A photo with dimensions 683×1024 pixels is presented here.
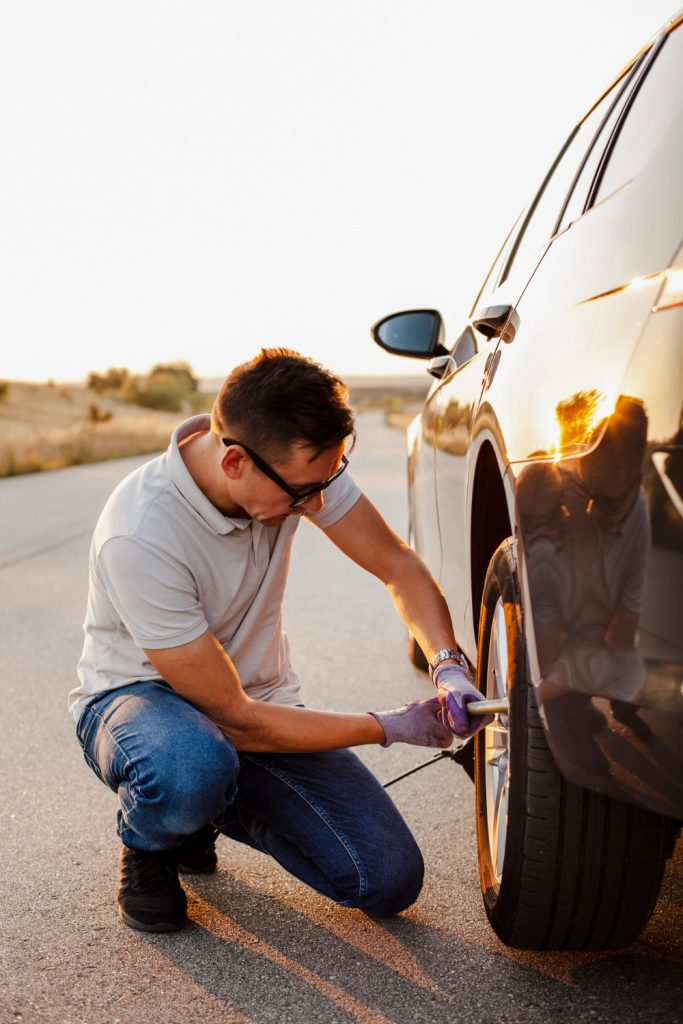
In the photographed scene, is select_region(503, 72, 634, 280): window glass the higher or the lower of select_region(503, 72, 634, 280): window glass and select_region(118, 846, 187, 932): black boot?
the higher

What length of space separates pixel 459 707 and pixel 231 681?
534 millimetres

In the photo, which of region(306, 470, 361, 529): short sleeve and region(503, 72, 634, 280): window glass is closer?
region(503, 72, 634, 280): window glass

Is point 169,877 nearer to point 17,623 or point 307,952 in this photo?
point 307,952

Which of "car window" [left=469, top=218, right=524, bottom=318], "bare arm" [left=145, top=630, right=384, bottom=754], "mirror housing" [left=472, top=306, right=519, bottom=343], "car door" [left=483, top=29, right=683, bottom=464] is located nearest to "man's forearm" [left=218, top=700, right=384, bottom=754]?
"bare arm" [left=145, top=630, right=384, bottom=754]

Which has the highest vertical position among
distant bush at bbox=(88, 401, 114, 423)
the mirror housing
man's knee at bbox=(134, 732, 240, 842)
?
the mirror housing

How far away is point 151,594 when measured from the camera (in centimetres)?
276

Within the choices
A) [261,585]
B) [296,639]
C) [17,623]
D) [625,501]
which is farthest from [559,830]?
[17,623]

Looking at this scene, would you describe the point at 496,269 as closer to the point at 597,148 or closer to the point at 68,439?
the point at 597,148

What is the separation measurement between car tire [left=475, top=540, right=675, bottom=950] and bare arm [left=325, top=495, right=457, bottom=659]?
0.82 meters

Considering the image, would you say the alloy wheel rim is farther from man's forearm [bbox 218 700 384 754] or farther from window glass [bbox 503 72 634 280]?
window glass [bbox 503 72 634 280]

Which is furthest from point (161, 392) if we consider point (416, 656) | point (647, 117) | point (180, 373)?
point (647, 117)

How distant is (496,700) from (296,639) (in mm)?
3796

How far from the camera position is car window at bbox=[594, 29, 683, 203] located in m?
2.13

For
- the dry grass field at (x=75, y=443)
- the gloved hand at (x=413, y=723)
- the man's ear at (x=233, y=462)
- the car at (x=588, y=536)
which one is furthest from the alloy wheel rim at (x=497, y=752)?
the dry grass field at (x=75, y=443)
